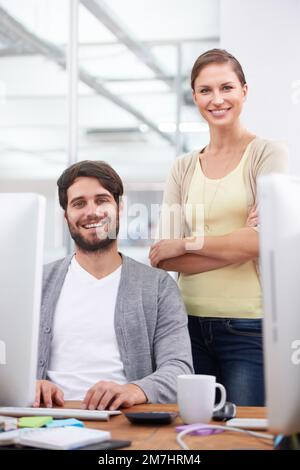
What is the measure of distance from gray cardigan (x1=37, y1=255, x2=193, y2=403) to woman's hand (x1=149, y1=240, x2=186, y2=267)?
3.7 inches

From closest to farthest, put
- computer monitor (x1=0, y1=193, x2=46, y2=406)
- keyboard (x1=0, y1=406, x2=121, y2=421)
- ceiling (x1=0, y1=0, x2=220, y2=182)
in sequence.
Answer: computer monitor (x1=0, y1=193, x2=46, y2=406) < keyboard (x1=0, y1=406, x2=121, y2=421) < ceiling (x1=0, y1=0, x2=220, y2=182)

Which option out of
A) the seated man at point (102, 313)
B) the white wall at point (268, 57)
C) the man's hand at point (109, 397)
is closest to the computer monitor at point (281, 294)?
the man's hand at point (109, 397)

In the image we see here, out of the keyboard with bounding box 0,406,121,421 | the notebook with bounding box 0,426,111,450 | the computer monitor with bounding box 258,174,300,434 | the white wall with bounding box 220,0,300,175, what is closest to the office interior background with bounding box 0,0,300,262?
the white wall with bounding box 220,0,300,175

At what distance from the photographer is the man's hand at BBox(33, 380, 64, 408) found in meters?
1.52

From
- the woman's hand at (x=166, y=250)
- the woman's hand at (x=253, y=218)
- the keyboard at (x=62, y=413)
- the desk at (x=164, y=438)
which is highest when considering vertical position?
the woman's hand at (x=253, y=218)

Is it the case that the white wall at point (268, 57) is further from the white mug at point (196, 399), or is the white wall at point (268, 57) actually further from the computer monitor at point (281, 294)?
the computer monitor at point (281, 294)

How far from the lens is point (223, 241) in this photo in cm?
194

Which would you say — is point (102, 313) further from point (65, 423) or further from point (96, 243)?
point (65, 423)

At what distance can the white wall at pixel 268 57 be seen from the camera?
2.97m

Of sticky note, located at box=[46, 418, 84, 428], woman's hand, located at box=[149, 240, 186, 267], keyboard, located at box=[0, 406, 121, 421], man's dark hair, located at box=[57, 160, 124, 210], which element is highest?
man's dark hair, located at box=[57, 160, 124, 210]

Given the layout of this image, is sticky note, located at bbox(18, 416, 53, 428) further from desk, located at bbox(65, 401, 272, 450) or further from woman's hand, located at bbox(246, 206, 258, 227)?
woman's hand, located at bbox(246, 206, 258, 227)

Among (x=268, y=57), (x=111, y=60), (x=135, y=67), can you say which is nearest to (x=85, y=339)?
(x=268, y=57)

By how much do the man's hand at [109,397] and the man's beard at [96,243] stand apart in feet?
1.87
